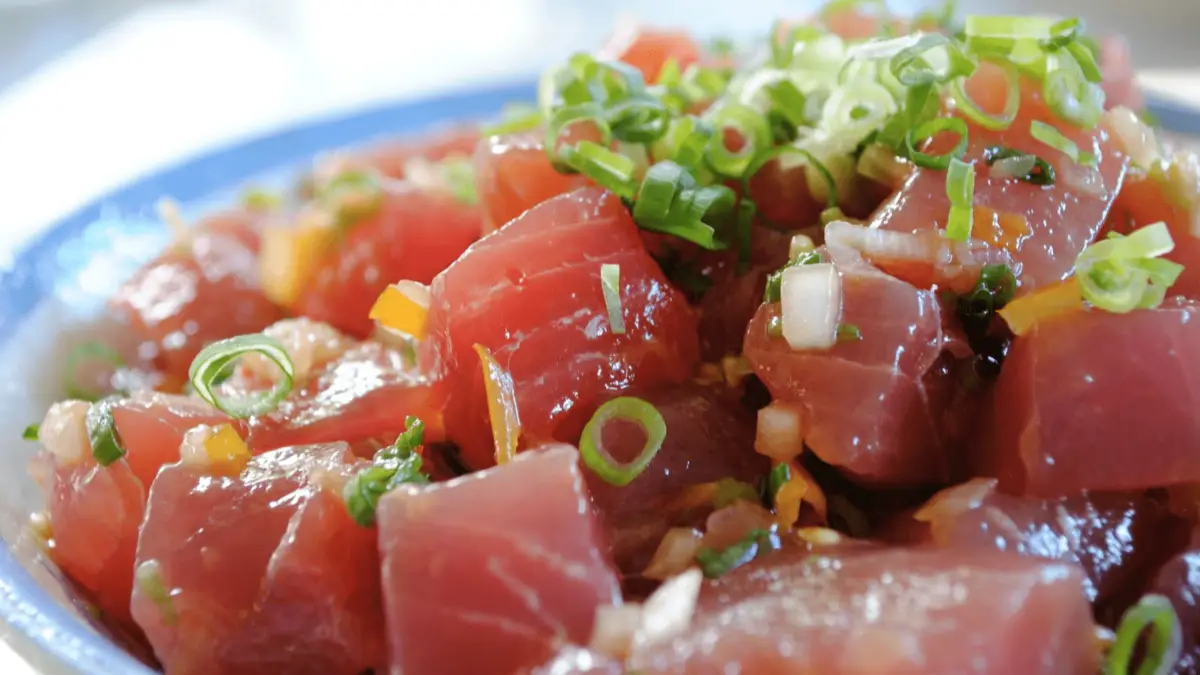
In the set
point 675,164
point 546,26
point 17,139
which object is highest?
point 675,164

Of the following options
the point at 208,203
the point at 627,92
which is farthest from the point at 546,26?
the point at 627,92

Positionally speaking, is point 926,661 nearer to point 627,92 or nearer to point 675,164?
point 675,164

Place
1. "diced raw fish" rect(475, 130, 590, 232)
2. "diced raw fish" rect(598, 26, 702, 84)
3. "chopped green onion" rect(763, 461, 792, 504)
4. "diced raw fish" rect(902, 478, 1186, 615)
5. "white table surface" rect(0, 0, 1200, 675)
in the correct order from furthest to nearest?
"white table surface" rect(0, 0, 1200, 675)
"diced raw fish" rect(598, 26, 702, 84)
"diced raw fish" rect(475, 130, 590, 232)
"chopped green onion" rect(763, 461, 792, 504)
"diced raw fish" rect(902, 478, 1186, 615)

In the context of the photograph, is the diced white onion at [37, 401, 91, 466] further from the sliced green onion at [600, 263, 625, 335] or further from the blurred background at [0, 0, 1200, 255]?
the blurred background at [0, 0, 1200, 255]

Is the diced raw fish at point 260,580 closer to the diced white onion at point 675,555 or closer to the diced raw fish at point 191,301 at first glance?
the diced white onion at point 675,555

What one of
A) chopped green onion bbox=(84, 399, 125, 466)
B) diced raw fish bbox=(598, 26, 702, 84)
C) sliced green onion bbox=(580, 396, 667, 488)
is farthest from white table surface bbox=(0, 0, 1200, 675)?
sliced green onion bbox=(580, 396, 667, 488)

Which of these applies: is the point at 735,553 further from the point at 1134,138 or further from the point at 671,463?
the point at 1134,138
